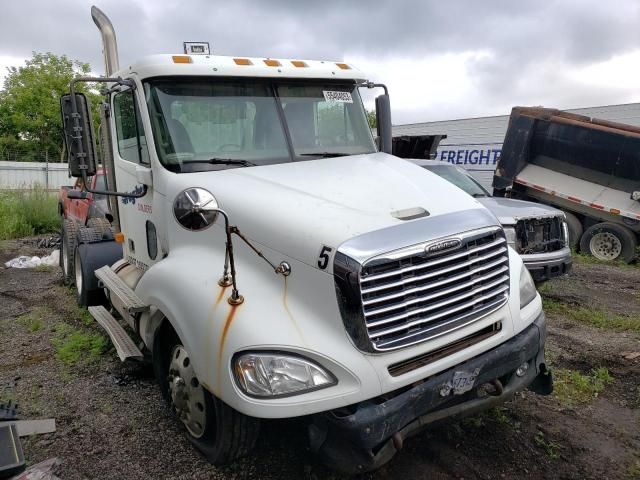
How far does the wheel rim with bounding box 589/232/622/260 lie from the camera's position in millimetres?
9781

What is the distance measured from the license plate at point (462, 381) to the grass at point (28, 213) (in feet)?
41.6

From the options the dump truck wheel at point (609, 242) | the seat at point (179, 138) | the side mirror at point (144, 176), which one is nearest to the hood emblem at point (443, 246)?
the seat at point (179, 138)

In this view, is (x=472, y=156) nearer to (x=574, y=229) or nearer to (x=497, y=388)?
(x=574, y=229)

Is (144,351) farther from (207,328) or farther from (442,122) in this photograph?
(442,122)

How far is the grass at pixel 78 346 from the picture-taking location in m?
4.75

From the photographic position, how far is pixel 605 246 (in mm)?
9984

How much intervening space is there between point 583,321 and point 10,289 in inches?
310

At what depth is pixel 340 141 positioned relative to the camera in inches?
162

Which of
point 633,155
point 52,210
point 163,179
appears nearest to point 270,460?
point 163,179

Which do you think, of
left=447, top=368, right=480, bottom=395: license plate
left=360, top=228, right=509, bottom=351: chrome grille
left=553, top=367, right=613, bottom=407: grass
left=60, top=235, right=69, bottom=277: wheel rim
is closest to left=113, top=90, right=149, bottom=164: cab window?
left=360, top=228, right=509, bottom=351: chrome grille

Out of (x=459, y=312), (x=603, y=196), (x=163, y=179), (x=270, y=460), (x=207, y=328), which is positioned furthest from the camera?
(x=603, y=196)

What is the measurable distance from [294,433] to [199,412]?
0.70 m

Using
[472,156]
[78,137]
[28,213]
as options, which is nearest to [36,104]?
[28,213]

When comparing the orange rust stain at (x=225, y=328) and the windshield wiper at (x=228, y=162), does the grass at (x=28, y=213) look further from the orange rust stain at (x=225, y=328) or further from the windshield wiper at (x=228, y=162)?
the orange rust stain at (x=225, y=328)
